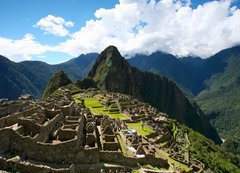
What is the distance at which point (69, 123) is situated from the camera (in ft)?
131

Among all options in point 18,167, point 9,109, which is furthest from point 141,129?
point 18,167

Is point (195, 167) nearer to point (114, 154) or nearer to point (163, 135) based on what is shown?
point (163, 135)

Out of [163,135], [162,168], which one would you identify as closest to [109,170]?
[162,168]

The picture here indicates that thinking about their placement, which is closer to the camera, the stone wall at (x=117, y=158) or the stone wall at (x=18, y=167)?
the stone wall at (x=18, y=167)

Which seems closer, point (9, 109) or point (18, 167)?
point (18, 167)

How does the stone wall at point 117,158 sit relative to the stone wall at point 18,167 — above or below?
below

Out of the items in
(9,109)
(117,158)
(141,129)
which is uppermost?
(9,109)

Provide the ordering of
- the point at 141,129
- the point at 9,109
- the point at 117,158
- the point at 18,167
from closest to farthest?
the point at 18,167, the point at 117,158, the point at 9,109, the point at 141,129

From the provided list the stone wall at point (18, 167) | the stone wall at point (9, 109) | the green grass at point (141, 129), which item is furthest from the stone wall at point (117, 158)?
the green grass at point (141, 129)

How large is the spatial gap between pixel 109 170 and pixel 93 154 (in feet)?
8.47

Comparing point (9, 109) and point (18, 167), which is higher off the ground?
point (9, 109)

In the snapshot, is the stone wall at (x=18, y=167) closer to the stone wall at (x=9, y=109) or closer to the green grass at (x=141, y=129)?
the stone wall at (x=9, y=109)

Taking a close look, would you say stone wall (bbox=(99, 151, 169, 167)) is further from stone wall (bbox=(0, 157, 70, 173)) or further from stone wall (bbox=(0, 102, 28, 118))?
stone wall (bbox=(0, 102, 28, 118))

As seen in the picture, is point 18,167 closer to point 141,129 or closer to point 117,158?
point 117,158
